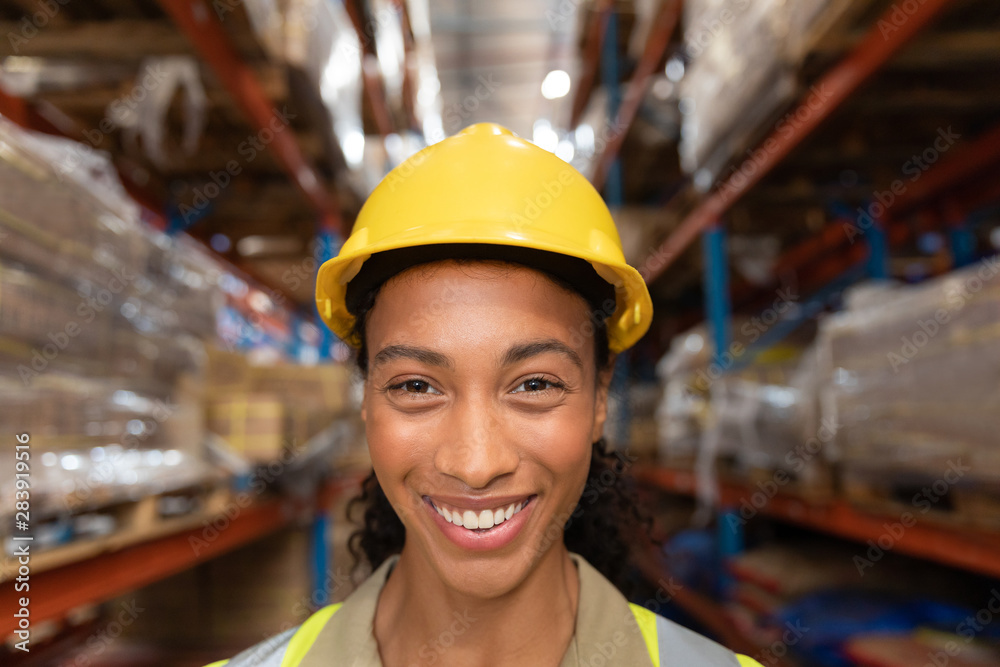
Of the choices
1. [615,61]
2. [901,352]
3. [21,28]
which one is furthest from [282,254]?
[901,352]

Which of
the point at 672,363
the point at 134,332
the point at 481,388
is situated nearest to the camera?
the point at 481,388

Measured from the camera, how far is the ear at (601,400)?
1.43 metres

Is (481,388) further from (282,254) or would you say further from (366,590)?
(282,254)

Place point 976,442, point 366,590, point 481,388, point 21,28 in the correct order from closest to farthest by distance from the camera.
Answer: point 481,388, point 366,590, point 976,442, point 21,28

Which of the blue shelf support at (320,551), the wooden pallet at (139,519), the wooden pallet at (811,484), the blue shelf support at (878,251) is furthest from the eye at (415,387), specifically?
the blue shelf support at (878,251)

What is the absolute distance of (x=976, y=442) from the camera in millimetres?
1932

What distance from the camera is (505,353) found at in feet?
3.98

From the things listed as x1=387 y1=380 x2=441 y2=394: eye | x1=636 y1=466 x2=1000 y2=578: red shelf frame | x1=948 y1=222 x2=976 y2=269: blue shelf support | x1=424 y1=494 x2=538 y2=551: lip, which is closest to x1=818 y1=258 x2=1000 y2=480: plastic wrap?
x1=636 y1=466 x2=1000 y2=578: red shelf frame

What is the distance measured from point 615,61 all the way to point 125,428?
6.31 metres

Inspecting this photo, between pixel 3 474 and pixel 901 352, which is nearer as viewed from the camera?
pixel 3 474

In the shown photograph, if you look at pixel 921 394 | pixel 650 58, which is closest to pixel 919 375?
pixel 921 394

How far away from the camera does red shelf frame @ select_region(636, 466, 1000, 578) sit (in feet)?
6.47

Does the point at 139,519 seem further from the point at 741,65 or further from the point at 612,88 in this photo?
the point at 612,88

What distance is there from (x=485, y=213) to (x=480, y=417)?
0.37 metres
